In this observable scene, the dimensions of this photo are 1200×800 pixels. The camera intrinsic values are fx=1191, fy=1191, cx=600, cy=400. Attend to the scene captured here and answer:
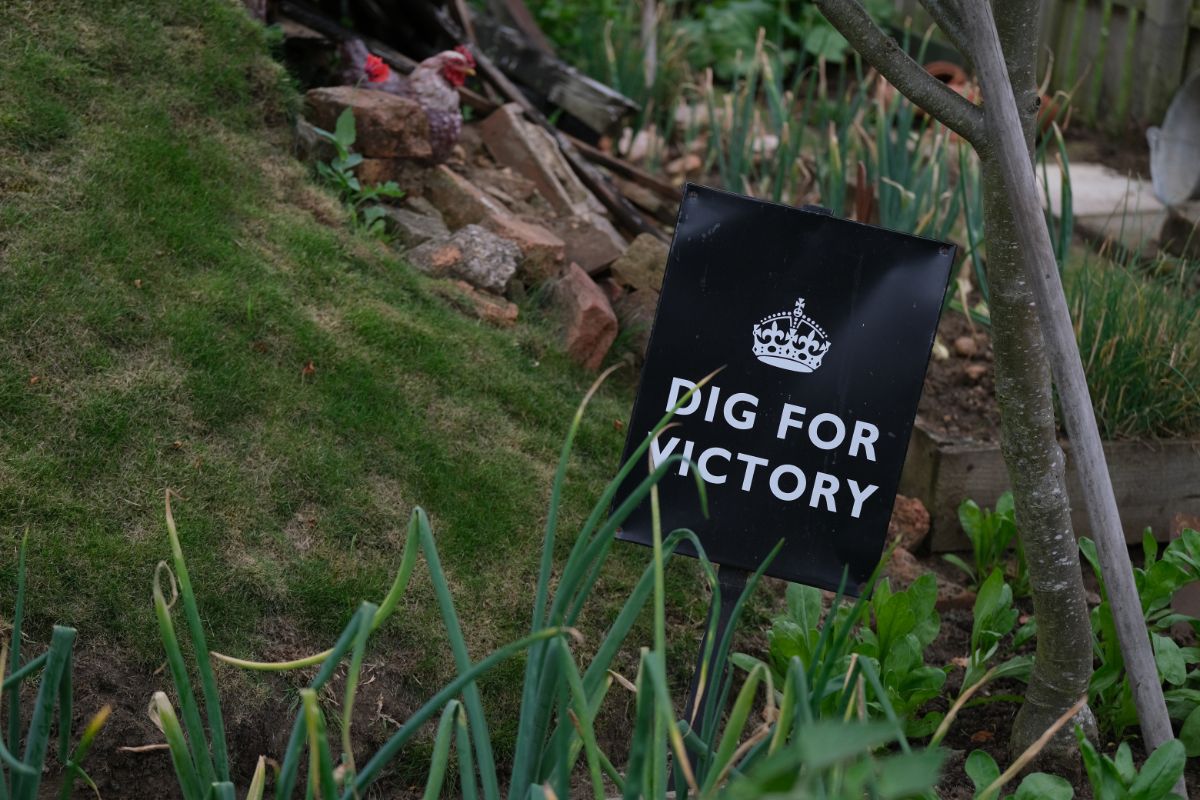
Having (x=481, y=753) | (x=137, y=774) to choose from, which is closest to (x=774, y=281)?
(x=481, y=753)

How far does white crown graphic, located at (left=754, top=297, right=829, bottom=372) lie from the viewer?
1.94m

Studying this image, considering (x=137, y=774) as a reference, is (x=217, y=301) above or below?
above

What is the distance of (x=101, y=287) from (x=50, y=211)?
0.88 ft

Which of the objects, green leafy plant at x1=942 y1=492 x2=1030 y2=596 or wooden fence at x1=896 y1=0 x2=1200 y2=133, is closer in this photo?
green leafy plant at x1=942 y1=492 x2=1030 y2=596

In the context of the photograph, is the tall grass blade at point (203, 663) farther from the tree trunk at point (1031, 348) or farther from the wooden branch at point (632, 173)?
the wooden branch at point (632, 173)

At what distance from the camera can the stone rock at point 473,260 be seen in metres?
3.23

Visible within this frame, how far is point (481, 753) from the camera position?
4.43 ft

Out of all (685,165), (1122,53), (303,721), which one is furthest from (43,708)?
(1122,53)

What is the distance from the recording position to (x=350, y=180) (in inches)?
130

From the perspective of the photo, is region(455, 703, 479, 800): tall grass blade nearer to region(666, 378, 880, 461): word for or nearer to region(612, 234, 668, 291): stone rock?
region(666, 378, 880, 461): word for

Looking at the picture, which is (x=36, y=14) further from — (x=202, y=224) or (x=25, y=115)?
(x=202, y=224)

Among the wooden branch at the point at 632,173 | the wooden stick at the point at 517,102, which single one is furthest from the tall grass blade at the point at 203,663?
the wooden branch at the point at 632,173

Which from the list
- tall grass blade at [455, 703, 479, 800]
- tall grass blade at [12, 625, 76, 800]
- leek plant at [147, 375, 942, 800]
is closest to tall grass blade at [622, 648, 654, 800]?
leek plant at [147, 375, 942, 800]

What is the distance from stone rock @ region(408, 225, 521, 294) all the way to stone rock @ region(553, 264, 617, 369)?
0.16 m
